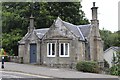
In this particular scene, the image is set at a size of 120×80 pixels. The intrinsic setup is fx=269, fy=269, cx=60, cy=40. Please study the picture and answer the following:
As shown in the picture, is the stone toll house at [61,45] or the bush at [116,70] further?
the stone toll house at [61,45]

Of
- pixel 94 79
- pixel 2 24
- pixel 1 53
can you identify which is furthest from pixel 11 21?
pixel 94 79

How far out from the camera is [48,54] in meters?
32.5

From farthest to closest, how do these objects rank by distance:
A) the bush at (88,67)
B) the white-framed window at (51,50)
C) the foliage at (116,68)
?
the white-framed window at (51,50) → the bush at (88,67) → the foliage at (116,68)

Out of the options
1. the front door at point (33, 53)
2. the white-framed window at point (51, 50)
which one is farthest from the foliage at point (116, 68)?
the front door at point (33, 53)

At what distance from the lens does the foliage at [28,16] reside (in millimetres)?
45531

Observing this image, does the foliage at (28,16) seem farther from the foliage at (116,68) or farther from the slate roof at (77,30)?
the foliage at (116,68)

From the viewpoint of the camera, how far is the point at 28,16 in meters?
48.3

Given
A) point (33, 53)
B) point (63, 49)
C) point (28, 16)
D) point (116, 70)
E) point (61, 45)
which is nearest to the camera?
point (116, 70)

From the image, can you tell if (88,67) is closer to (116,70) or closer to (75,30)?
(116,70)

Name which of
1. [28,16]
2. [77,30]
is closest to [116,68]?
[77,30]

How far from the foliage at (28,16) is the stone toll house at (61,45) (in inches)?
401

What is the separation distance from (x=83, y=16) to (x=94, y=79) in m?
35.0

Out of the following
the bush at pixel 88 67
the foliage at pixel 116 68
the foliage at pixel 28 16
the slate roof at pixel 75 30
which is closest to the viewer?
the foliage at pixel 116 68

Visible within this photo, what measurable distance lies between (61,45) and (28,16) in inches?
707
